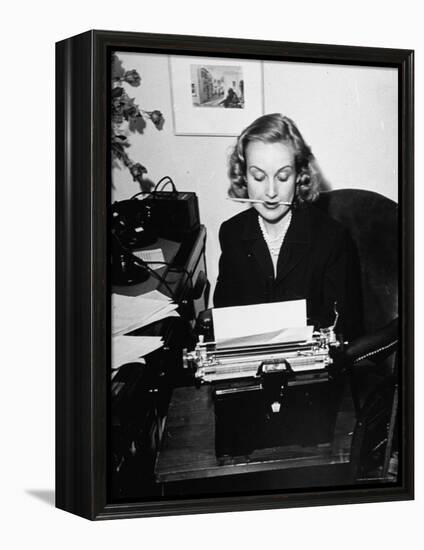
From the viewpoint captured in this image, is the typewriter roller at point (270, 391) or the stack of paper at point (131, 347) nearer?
the stack of paper at point (131, 347)

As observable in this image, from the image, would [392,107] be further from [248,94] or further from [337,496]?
[337,496]

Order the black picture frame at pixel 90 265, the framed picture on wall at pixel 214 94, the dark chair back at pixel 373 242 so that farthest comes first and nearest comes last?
the dark chair back at pixel 373 242 < the framed picture on wall at pixel 214 94 < the black picture frame at pixel 90 265

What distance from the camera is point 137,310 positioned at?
6.50 meters

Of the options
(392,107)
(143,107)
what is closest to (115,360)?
(143,107)

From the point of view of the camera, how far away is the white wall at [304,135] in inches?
256

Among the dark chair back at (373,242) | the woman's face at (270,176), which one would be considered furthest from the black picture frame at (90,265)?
the dark chair back at (373,242)

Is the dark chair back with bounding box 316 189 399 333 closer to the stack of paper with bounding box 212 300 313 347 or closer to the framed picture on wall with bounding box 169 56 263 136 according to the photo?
the stack of paper with bounding box 212 300 313 347

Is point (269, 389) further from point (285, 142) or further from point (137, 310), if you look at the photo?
point (285, 142)

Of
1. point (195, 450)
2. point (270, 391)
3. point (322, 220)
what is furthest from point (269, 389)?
point (322, 220)

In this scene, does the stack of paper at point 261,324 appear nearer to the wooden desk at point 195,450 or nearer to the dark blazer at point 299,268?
the dark blazer at point 299,268

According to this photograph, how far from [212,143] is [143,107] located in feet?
1.19

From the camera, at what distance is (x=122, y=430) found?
6500mm

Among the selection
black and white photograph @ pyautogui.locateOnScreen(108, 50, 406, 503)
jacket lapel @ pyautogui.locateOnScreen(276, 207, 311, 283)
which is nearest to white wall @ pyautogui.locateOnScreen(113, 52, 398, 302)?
black and white photograph @ pyautogui.locateOnScreen(108, 50, 406, 503)

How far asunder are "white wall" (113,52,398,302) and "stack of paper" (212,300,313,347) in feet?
0.63
